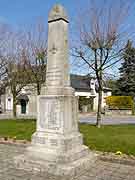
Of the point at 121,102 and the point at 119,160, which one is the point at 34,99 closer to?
the point at 121,102

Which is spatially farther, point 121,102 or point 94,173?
point 121,102

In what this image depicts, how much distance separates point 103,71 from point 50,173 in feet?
33.0

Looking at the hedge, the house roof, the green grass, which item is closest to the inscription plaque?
the green grass

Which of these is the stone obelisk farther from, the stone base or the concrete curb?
the concrete curb

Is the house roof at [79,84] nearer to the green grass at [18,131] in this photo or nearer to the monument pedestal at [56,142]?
the green grass at [18,131]

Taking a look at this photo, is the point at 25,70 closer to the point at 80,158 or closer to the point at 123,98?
the point at 80,158

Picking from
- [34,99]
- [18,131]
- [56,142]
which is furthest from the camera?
[34,99]

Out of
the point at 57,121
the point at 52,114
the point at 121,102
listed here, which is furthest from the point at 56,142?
the point at 121,102

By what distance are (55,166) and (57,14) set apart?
4086 mm

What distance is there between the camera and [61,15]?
6500 mm

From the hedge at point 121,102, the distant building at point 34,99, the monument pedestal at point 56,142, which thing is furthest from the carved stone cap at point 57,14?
the distant building at point 34,99

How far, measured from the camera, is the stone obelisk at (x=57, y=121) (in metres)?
5.92

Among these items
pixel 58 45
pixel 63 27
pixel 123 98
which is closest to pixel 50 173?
pixel 58 45

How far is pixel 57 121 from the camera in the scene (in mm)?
6156
